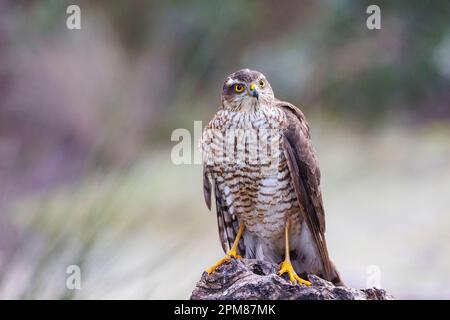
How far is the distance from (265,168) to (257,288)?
2.25 ft

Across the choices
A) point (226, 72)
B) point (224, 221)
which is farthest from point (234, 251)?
point (226, 72)

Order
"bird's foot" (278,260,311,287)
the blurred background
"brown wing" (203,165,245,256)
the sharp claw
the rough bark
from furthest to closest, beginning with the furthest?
the blurred background, "brown wing" (203,165,245,256), "bird's foot" (278,260,311,287), the sharp claw, the rough bark

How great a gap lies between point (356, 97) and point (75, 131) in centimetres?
257

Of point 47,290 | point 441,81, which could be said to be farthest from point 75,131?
point 47,290

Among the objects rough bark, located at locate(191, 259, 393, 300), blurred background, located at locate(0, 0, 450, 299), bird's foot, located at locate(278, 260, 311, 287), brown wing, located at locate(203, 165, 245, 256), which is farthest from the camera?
blurred background, located at locate(0, 0, 450, 299)

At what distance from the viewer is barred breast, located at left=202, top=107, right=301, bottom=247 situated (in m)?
2.92

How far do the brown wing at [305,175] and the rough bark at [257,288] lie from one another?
18.0 inches

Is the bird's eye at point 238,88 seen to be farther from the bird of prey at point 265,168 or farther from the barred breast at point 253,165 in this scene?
the barred breast at point 253,165

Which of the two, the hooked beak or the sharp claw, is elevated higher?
the hooked beak

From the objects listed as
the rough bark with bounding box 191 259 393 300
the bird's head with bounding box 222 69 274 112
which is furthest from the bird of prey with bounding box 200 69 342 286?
the rough bark with bounding box 191 259 393 300

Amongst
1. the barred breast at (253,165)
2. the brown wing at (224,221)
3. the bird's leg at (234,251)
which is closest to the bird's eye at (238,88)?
the barred breast at (253,165)

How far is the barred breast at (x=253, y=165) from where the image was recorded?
2.92m

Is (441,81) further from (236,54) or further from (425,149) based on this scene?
(236,54)

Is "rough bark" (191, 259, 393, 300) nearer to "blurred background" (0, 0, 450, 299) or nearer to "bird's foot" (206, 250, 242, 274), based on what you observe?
"bird's foot" (206, 250, 242, 274)
